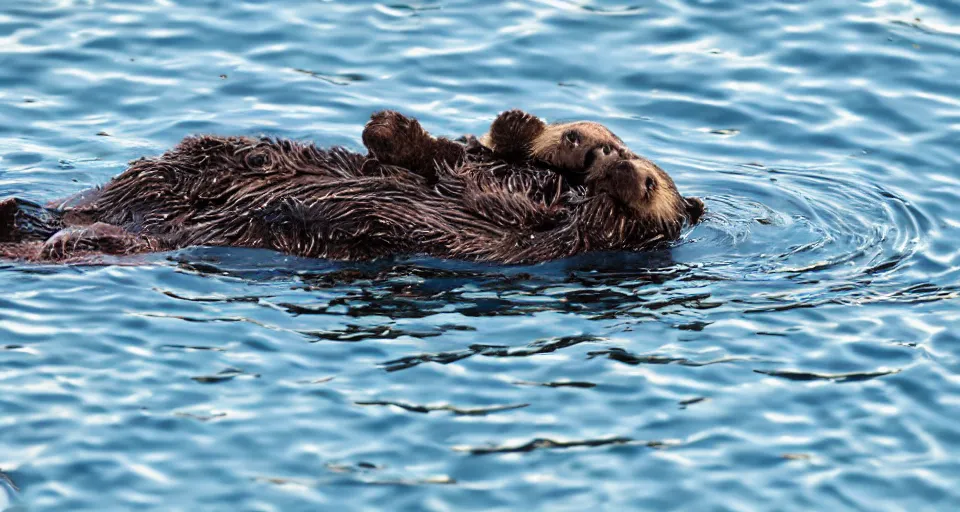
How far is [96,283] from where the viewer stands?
6953 mm

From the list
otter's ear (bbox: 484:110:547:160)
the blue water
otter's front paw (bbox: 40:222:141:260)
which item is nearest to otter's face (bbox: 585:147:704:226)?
the blue water

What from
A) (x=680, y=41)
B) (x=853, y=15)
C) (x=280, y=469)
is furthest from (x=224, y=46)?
(x=280, y=469)

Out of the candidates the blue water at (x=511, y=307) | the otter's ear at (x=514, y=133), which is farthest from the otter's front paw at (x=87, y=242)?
the otter's ear at (x=514, y=133)

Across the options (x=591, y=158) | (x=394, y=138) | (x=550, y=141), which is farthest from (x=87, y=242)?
(x=591, y=158)

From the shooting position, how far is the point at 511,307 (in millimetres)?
6961

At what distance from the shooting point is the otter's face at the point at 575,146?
25.1 feet

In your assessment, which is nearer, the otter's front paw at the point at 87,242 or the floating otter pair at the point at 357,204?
the otter's front paw at the point at 87,242

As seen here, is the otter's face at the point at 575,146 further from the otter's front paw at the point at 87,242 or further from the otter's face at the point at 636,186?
the otter's front paw at the point at 87,242

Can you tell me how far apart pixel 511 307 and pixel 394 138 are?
1192 millimetres

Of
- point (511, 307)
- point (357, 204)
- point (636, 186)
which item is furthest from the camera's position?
point (636, 186)

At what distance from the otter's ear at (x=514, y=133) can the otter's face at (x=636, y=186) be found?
398mm

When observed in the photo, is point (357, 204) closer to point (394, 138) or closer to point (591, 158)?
point (394, 138)

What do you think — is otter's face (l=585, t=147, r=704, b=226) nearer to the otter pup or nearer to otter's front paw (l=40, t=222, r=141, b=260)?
the otter pup

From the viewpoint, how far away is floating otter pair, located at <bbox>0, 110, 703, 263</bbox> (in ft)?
23.9
